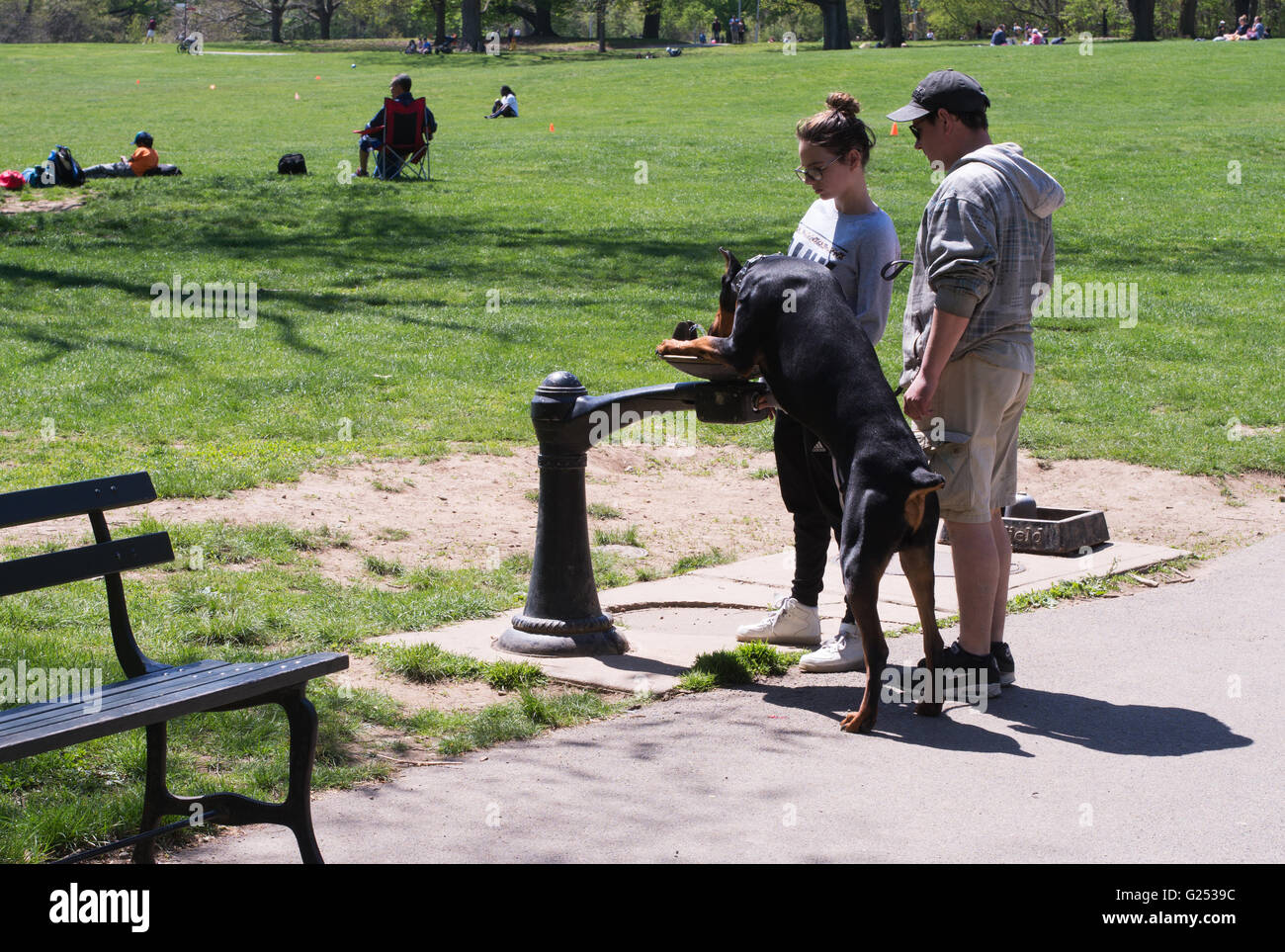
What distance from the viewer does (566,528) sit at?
5828 mm

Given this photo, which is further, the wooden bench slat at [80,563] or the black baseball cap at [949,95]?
the black baseball cap at [949,95]

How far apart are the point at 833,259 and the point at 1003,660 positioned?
1635mm

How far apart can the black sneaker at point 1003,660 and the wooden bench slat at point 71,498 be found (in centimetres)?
308

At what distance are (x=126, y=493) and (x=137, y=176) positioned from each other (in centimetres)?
1764

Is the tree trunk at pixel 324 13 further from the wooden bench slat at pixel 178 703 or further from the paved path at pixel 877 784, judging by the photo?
the wooden bench slat at pixel 178 703

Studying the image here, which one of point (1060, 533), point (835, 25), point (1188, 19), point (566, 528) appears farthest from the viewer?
point (1188, 19)

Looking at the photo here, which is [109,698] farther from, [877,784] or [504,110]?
[504,110]

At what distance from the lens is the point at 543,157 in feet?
77.9

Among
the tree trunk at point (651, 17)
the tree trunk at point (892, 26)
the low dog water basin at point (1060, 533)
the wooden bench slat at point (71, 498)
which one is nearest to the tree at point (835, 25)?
the tree trunk at point (892, 26)

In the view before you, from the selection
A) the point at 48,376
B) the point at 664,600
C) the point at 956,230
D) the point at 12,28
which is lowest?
the point at 664,600

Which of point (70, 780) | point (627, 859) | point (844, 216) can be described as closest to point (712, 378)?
point (844, 216)

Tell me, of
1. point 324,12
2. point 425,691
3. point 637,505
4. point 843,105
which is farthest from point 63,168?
point 324,12

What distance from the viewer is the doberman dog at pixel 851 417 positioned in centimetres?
463
